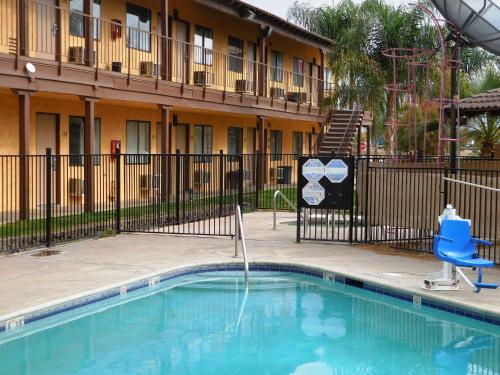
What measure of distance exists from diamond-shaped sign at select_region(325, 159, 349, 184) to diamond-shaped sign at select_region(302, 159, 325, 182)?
0.39ft

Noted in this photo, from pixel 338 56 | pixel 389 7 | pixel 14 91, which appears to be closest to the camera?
pixel 14 91

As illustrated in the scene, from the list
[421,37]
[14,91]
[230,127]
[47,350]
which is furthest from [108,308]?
[421,37]

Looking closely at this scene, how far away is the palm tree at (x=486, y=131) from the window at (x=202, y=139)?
1025cm

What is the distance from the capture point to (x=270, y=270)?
1129 centimetres

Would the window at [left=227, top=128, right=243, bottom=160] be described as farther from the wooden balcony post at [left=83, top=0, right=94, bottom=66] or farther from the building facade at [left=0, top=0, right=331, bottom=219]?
A: the wooden balcony post at [left=83, top=0, right=94, bottom=66]

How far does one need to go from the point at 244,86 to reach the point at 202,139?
265 cm

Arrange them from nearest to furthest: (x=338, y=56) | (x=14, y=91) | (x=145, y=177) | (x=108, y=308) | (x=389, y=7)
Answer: (x=108, y=308) < (x=14, y=91) < (x=145, y=177) < (x=338, y=56) < (x=389, y=7)

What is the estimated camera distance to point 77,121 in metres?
18.8

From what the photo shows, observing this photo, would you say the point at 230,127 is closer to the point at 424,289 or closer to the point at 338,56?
the point at 338,56

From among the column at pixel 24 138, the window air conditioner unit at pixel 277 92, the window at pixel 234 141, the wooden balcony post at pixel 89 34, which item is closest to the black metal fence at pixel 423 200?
the column at pixel 24 138

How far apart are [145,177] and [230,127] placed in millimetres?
9771

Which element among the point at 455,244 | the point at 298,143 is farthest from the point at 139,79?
the point at 298,143

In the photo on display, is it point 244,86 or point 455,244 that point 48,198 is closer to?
point 455,244

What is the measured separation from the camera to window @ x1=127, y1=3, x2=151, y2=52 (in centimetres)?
2053
